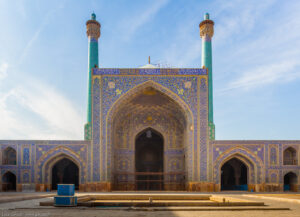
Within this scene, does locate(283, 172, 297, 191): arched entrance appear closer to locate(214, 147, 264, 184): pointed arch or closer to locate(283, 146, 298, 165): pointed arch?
locate(283, 146, 298, 165): pointed arch

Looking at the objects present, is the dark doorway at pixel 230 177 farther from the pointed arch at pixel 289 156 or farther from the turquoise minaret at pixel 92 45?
the turquoise minaret at pixel 92 45

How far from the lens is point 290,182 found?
736 inches

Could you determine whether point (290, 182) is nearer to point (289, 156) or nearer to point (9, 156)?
point (289, 156)

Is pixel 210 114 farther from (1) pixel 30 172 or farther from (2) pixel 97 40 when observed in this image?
(1) pixel 30 172

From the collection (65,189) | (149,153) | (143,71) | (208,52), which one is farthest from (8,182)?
(208,52)

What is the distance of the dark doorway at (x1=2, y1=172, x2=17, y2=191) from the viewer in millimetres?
18156

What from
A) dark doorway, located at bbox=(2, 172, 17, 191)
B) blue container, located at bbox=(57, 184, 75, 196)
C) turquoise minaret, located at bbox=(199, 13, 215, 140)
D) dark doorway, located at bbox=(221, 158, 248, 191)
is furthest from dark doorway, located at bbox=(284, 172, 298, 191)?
dark doorway, located at bbox=(2, 172, 17, 191)

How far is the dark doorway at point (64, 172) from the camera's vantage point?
21.4 metres

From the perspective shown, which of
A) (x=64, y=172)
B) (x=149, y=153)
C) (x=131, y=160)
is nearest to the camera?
(x=131, y=160)

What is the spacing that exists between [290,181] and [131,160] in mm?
9165

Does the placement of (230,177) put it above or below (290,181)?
below

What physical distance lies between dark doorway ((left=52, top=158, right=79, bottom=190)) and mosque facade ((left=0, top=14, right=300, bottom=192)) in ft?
8.25

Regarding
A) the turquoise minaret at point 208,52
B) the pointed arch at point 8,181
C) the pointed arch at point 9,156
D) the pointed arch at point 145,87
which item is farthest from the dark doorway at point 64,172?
the turquoise minaret at point 208,52

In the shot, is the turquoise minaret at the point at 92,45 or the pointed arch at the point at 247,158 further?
the turquoise minaret at the point at 92,45
